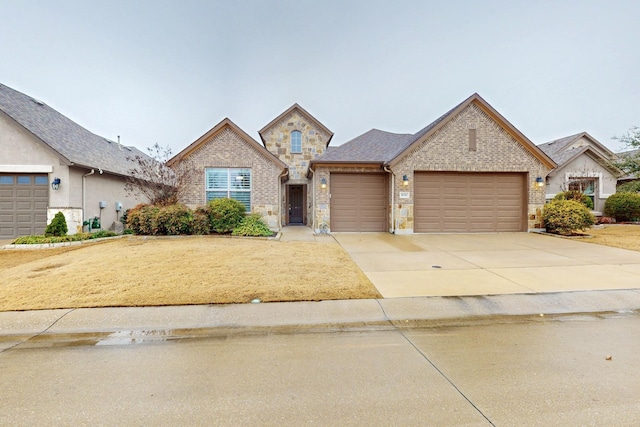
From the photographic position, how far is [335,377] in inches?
107

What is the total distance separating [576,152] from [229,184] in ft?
64.9

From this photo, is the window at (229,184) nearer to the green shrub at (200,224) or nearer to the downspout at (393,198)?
the green shrub at (200,224)

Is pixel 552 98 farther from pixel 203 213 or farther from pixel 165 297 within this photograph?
pixel 165 297

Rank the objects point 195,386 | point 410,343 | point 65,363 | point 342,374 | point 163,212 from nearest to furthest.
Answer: point 195,386
point 342,374
point 65,363
point 410,343
point 163,212

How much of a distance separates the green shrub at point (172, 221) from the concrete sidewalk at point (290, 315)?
290 inches

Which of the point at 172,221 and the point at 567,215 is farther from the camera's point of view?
the point at 567,215

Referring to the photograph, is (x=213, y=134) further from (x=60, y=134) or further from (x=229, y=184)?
(x=60, y=134)

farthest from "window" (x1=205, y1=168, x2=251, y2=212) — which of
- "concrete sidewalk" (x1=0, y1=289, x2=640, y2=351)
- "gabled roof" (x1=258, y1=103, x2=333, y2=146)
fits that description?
"concrete sidewalk" (x1=0, y1=289, x2=640, y2=351)

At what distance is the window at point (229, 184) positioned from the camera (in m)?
13.5

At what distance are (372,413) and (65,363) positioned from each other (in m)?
3.12

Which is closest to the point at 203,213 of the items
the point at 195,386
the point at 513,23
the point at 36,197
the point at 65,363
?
the point at 36,197

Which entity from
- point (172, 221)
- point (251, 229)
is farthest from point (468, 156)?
point (172, 221)

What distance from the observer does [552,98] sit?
2477 cm

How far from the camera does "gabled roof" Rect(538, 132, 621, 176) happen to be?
55.8ft
